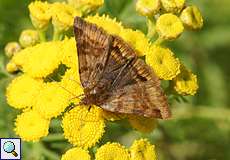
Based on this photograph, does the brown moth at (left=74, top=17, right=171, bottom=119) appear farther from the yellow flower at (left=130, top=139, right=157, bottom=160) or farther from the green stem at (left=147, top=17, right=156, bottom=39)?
the green stem at (left=147, top=17, right=156, bottom=39)

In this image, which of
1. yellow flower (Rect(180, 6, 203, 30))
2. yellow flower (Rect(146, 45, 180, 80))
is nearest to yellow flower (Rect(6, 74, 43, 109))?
yellow flower (Rect(146, 45, 180, 80))

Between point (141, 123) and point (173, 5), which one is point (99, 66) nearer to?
point (141, 123)

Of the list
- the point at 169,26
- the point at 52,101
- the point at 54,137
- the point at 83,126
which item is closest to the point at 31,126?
the point at 52,101

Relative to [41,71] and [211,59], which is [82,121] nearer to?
[41,71]

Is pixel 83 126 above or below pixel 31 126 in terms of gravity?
below

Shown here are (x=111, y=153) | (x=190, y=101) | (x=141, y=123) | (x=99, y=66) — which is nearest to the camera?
(x=111, y=153)

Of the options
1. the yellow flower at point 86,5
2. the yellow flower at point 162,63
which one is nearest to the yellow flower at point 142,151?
the yellow flower at point 162,63
